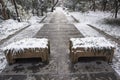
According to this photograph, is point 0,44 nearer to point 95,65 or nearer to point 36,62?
point 36,62

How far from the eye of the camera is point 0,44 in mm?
6230

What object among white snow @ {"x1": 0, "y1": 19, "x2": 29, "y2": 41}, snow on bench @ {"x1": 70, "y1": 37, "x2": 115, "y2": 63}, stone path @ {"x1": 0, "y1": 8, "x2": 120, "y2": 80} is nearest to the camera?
stone path @ {"x1": 0, "y1": 8, "x2": 120, "y2": 80}

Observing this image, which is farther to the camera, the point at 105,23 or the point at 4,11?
the point at 4,11

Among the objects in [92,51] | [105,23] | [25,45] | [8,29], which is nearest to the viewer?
[92,51]

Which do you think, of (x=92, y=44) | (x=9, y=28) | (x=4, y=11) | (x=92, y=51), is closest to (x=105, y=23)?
(x=9, y=28)

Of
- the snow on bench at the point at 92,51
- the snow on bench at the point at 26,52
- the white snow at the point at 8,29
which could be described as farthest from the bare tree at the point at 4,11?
the snow on bench at the point at 92,51

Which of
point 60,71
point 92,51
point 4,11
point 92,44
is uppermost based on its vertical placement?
point 4,11

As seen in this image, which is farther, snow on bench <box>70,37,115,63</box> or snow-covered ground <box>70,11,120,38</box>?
snow-covered ground <box>70,11,120,38</box>

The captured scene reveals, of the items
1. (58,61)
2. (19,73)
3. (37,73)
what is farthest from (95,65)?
(19,73)

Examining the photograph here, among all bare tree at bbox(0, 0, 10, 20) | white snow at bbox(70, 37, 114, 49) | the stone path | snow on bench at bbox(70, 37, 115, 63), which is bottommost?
the stone path

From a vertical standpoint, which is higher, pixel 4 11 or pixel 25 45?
pixel 4 11

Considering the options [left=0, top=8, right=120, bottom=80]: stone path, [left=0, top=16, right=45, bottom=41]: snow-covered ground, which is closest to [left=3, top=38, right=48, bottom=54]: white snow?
[left=0, top=8, right=120, bottom=80]: stone path

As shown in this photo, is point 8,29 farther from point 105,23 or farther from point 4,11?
point 105,23

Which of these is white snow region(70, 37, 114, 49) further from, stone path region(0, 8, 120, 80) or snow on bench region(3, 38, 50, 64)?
snow on bench region(3, 38, 50, 64)
